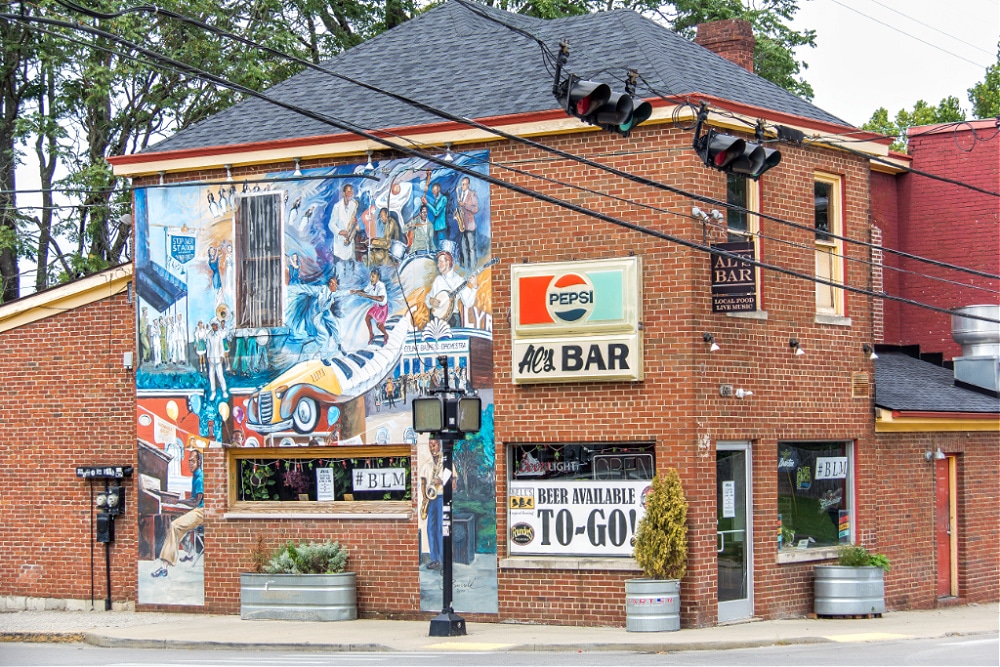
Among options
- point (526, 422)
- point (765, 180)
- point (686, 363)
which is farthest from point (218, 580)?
point (765, 180)

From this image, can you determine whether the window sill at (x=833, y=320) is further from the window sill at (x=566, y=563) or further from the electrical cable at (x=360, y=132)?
the window sill at (x=566, y=563)

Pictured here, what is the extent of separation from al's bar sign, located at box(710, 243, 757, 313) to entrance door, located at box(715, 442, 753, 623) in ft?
6.28

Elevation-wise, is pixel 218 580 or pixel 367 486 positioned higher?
pixel 367 486

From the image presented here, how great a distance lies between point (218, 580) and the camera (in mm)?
21391

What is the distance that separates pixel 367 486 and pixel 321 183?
4.50m

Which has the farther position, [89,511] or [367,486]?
[89,511]

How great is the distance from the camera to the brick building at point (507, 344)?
1909 centimetres

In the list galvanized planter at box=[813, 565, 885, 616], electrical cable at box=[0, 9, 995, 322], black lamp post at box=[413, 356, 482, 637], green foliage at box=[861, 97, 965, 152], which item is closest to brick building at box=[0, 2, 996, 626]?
galvanized planter at box=[813, 565, 885, 616]

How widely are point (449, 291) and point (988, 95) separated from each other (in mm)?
33845

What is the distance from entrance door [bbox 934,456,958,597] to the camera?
23031 millimetres

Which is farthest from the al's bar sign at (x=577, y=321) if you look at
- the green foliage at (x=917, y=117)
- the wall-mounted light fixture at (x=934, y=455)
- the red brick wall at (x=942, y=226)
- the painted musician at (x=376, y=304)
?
the green foliage at (x=917, y=117)

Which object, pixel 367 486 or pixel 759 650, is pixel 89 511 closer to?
pixel 367 486

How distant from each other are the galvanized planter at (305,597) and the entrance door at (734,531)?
17.1ft

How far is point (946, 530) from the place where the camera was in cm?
2320
